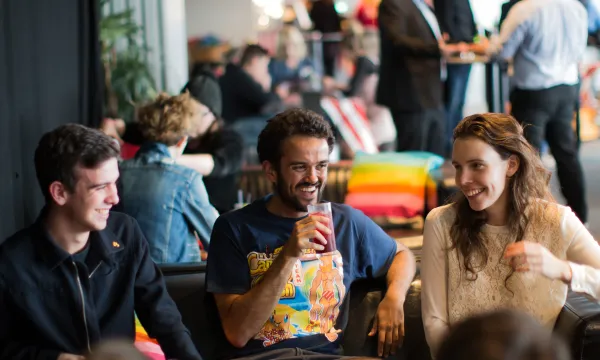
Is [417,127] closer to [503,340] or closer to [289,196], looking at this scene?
[289,196]

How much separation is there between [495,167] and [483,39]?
146 inches

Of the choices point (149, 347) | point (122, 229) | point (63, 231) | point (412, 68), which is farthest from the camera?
point (412, 68)

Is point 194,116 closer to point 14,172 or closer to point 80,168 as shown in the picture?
point 14,172

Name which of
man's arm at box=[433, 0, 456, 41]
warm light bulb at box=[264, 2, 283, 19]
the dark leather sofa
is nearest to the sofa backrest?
the dark leather sofa

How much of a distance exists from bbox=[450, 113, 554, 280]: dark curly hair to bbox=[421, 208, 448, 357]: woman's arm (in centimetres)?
5

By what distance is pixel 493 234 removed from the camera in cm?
276

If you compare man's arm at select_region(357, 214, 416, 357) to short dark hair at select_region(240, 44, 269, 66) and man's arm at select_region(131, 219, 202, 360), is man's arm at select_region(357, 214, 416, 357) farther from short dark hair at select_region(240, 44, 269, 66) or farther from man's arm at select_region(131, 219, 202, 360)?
short dark hair at select_region(240, 44, 269, 66)

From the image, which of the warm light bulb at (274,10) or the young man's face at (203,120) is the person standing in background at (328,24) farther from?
the young man's face at (203,120)

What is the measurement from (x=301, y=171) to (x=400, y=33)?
3104 millimetres

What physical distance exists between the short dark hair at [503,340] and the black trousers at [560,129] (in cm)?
387

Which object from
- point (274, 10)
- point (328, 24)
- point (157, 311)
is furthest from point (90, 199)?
point (274, 10)

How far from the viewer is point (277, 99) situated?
7844 mm

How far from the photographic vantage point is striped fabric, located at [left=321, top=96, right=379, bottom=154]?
7.79 m

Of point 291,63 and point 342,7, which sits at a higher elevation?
point 342,7
